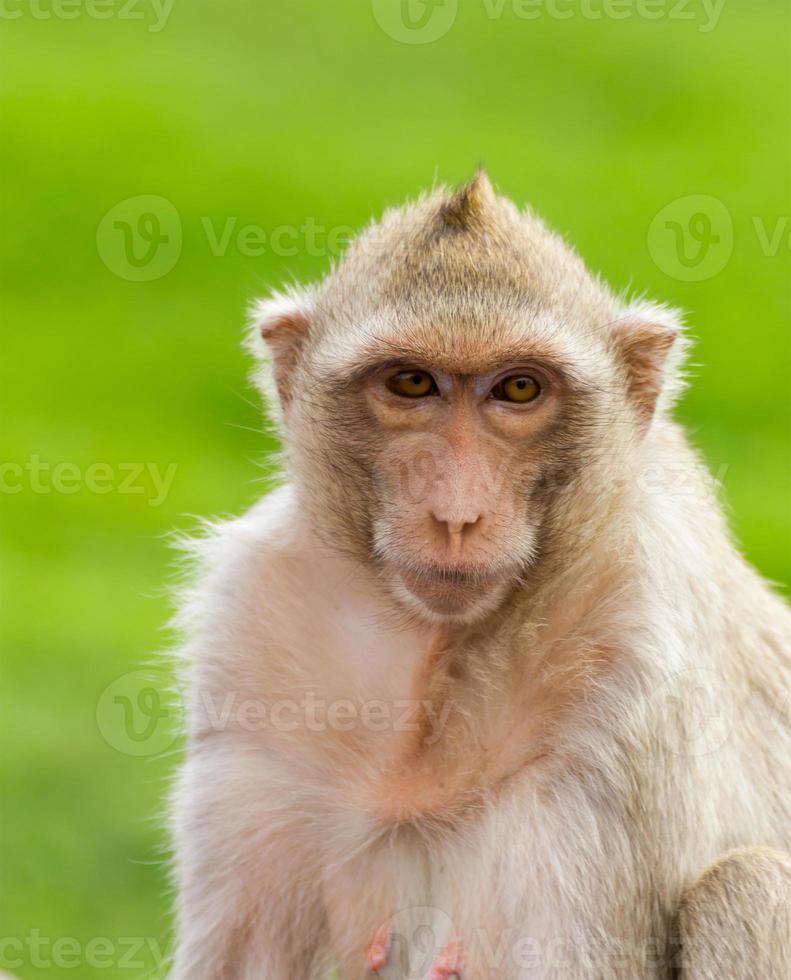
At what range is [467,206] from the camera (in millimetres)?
6066

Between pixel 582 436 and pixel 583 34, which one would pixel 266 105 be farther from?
pixel 582 436

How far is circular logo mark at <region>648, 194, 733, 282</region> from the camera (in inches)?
537

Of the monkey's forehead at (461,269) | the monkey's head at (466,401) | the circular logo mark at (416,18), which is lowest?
the monkey's head at (466,401)

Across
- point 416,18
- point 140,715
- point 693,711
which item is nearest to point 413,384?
point 693,711

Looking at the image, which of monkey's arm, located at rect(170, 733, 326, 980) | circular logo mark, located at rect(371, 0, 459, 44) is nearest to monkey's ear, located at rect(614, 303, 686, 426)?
monkey's arm, located at rect(170, 733, 326, 980)

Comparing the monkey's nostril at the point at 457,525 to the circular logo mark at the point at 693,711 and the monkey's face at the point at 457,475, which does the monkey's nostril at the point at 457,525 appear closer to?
the monkey's face at the point at 457,475

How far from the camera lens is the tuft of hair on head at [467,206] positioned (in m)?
6.03

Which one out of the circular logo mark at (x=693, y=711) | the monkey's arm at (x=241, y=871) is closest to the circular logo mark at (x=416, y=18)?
the monkey's arm at (x=241, y=871)

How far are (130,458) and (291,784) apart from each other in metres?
8.90

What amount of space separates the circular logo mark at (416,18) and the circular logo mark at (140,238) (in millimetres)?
2735

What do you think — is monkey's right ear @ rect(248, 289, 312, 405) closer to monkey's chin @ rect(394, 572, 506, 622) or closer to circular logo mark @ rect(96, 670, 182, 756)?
monkey's chin @ rect(394, 572, 506, 622)

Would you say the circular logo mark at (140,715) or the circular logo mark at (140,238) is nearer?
the circular logo mark at (140,715)

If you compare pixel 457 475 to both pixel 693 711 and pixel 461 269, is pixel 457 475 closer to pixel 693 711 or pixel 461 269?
pixel 461 269

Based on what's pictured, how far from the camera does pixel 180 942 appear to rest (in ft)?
21.2
